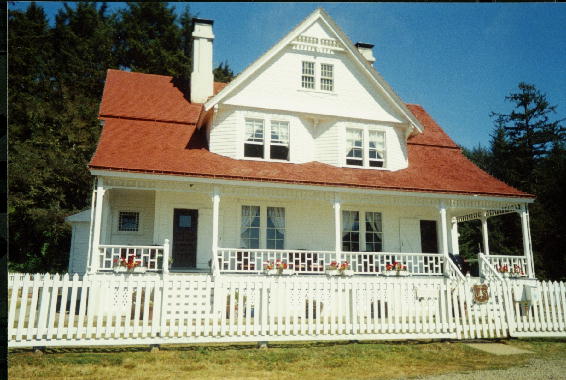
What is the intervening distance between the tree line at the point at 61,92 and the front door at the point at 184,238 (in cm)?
903

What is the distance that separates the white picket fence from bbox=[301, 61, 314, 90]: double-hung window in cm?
935

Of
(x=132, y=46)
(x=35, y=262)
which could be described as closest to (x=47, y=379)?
(x=35, y=262)

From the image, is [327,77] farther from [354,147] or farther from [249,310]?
[249,310]

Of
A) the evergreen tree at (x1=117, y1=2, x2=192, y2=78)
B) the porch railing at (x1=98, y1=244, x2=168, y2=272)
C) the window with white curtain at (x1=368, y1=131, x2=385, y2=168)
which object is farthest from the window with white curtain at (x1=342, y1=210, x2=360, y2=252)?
the evergreen tree at (x1=117, y1=2, x2=192, y2=78)

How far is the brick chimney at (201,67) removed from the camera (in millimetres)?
19656

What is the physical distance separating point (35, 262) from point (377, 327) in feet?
72.6

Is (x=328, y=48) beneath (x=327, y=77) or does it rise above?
above

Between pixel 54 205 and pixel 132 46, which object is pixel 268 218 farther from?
pixel 132 46

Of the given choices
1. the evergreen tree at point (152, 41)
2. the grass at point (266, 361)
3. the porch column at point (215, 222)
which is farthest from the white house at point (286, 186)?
the evergreen tree at point (152, 41)

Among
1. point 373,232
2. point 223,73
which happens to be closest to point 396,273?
point 373,232

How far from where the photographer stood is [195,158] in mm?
15305

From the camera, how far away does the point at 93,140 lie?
1196 inches

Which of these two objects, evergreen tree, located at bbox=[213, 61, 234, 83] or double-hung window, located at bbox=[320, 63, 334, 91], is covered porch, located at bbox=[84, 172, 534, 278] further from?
evergreen tree, located at bbox=[213, 61, 234, 83]

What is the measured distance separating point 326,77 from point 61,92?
23197 mm
